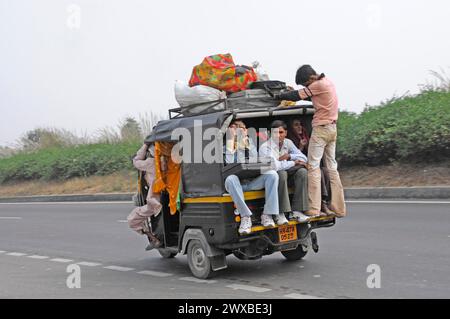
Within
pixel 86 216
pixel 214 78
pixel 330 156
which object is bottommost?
pixel 86 216

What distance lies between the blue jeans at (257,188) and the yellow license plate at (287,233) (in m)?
0.36

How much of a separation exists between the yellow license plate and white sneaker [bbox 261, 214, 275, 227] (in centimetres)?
24

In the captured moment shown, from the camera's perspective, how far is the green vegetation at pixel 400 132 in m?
15.9

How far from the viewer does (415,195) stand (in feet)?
47.8

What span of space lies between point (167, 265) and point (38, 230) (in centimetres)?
674

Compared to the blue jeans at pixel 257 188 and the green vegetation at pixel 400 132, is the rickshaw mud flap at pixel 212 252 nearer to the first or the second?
the blue jeans at pixel 257 188

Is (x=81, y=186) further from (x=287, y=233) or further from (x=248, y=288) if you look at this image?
(x=248, y=288)

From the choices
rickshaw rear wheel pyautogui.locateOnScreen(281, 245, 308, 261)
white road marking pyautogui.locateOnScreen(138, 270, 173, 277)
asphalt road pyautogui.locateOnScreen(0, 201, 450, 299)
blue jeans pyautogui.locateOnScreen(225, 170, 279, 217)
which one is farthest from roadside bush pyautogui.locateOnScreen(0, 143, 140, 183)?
blue jeans pyautogui.locateOnScreen(225, 170, 279, 217)

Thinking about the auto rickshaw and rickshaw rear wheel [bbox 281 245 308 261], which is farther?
rickshaw rear wheel [bbox 281 245 308 261]

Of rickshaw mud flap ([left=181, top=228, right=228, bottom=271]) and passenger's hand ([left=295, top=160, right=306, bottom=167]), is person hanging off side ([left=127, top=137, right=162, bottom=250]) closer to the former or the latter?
rickshaw mud flap ([left=181, top=228, right=228, bottom=271])

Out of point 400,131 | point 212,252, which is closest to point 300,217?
point 212,252

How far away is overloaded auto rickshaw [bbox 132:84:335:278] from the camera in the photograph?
7.75 meters

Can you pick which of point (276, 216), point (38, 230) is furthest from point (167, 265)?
point (38, 230)
